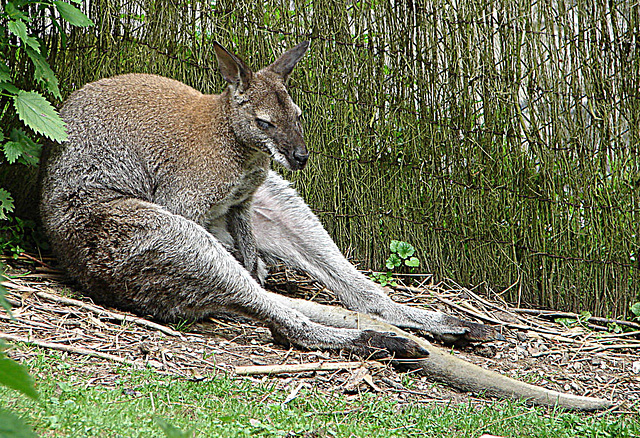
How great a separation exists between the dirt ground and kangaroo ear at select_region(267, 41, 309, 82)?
1896 mm

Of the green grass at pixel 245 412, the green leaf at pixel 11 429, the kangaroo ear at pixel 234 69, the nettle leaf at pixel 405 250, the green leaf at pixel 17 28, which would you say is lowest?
the green grass at pixel 245 412

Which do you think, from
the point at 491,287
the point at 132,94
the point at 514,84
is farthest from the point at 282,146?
the point at 491,287

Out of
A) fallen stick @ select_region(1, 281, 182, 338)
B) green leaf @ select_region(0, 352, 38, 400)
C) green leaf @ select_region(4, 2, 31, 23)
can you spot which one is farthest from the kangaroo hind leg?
green leaf @ select_region(0, 352, 38, 400)

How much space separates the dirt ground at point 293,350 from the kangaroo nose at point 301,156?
49.5 inches

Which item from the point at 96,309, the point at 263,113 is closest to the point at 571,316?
the point at 263,113

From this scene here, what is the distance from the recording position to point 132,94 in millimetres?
4703

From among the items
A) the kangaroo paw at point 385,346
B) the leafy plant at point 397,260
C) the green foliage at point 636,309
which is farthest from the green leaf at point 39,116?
the green foliage at point 636,309

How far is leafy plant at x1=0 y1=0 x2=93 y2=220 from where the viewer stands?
14.1ft

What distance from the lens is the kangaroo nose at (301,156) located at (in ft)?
14.2

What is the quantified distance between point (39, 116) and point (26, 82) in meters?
0.97

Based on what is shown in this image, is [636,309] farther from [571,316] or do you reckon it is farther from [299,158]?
[299,158]

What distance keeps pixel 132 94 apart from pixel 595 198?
11.9 ft

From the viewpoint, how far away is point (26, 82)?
5102 mm

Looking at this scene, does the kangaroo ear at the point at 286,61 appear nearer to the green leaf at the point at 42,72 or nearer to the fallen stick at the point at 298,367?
the green leaf at the point at 42,72
